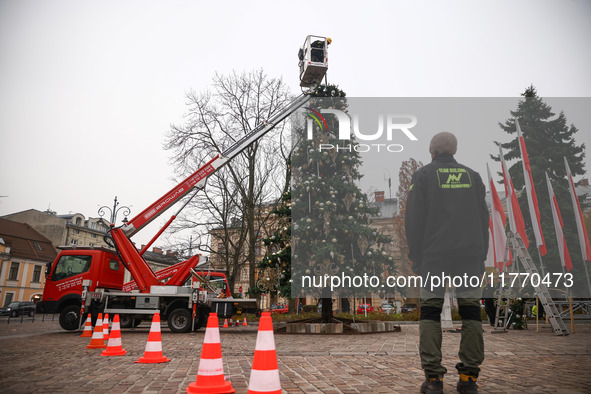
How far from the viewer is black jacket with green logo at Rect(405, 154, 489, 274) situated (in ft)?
11.9

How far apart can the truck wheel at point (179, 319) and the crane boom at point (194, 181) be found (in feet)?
9.77

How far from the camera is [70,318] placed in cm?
1329

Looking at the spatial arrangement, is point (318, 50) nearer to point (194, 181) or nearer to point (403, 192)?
point (194, 181)

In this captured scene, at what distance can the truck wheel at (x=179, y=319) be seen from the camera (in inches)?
503

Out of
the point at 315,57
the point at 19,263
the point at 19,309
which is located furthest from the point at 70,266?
the point at 19,263

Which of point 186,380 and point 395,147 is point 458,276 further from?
point 395,147

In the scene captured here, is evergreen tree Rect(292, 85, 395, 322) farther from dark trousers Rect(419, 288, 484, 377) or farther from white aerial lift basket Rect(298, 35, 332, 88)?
dark trousers Rect(419, 288, 484, 377)

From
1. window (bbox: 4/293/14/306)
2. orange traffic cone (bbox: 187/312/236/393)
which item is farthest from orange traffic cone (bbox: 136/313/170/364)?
window (bbox: 4/293/14/306)

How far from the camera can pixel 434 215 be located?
147 inches

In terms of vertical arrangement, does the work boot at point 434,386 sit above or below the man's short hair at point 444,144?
below

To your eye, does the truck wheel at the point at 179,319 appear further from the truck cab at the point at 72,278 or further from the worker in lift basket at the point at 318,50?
the worker in lift basket at the point at 318,50

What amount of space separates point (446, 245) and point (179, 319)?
1110cm

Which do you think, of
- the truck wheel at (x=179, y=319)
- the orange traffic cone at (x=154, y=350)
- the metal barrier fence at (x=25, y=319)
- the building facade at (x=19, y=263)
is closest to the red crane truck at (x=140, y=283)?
the truck wheel at (x=179, y=319)

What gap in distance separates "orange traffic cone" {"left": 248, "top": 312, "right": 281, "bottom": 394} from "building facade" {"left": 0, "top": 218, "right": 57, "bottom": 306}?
44.8 meters
